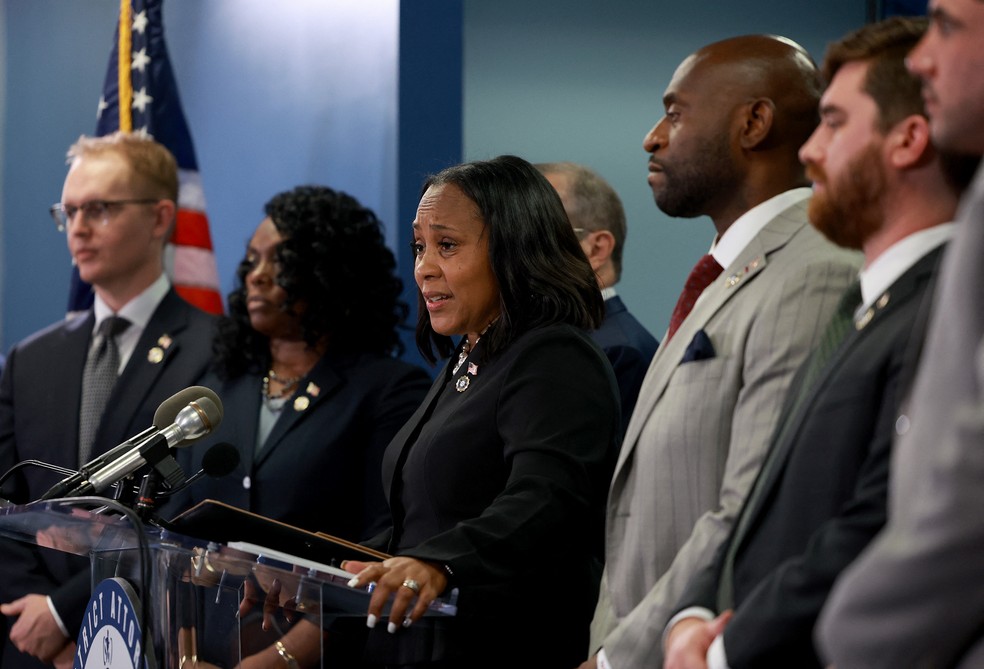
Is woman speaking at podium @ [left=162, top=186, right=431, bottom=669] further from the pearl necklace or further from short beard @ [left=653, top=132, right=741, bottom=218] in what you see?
short beard @ [left=653, top=132, right=741, bottom=218]

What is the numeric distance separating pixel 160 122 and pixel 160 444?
128 inches

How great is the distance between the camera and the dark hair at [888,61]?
2.08 metres

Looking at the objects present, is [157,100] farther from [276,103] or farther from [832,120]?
[832,120]

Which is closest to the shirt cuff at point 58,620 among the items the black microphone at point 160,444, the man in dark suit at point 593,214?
the black microphone at point 160,444

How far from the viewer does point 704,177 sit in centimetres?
287

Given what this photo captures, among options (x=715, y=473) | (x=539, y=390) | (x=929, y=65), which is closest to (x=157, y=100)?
(x=539, y=390)

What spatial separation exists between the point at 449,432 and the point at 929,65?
140 centimetres

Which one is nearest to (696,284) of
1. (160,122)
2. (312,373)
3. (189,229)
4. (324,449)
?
(324,449)

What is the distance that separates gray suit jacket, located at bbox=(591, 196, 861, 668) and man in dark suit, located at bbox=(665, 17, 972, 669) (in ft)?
0.52

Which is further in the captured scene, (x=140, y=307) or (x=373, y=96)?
Result: (x=373, y=96)

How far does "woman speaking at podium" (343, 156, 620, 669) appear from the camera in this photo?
2.61m

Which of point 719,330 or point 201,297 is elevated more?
point 719,330

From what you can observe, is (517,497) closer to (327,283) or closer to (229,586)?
(229,586)

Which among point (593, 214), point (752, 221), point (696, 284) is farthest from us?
point (593, 214)
